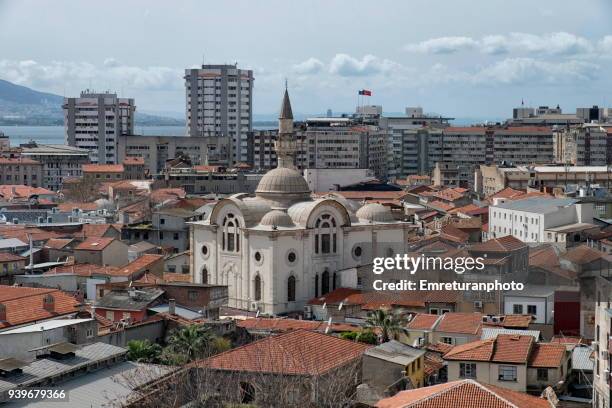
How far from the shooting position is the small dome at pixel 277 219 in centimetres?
3803

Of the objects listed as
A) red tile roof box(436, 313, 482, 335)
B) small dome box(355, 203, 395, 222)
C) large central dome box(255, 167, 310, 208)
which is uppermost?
large central dome box(255, 167, 310, 208)

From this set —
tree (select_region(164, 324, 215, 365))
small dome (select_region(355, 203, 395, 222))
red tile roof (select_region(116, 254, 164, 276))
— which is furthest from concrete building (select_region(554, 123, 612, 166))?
tree (select_region(164, 324, 215, 365))

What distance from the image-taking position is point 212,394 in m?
18.2

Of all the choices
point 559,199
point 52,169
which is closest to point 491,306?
point 559,199

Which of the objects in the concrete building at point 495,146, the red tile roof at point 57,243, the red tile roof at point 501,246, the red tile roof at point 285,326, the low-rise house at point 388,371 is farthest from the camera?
the concrete building at point 495,146

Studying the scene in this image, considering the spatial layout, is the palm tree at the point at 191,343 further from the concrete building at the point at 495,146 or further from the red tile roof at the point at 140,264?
the concrete building at the point at 495,146

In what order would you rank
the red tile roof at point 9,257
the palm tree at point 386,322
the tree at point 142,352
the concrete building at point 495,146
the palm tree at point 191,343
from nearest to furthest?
the tree at point 142,352 → the palm tree at point 191,343 → the palm tree at point 386,322 → the red tile roof at point 9,257 → the concrete building at point 495,146

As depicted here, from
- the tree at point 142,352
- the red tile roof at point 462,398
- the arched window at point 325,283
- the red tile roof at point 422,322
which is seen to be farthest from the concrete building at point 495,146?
the red tile roof at point 462,398

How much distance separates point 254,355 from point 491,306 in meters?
11.8

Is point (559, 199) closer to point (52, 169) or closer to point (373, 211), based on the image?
point (373, 211)

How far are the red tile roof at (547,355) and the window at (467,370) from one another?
3.32 ft

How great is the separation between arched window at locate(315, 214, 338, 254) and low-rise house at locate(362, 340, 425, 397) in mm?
17542

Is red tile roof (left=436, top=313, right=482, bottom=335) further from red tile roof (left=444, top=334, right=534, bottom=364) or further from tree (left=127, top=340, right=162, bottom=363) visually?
tree (left=127, top=340, right=162, bottom=363)

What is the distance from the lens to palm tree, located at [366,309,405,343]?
87.5ft
